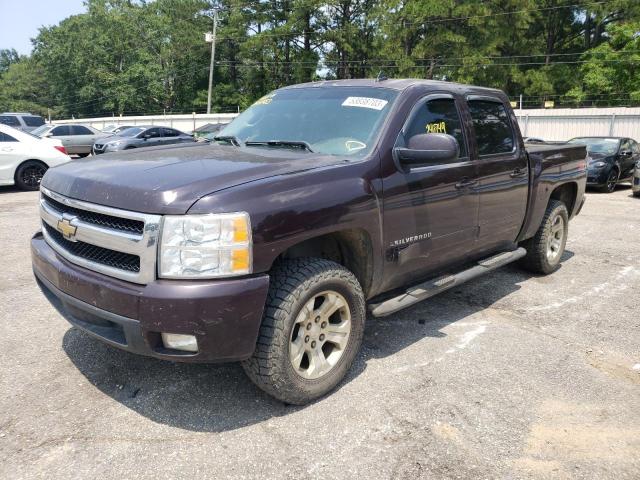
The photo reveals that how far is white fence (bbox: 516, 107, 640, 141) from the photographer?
1040 inches

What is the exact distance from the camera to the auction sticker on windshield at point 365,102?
382 cm

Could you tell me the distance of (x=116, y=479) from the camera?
2.52 meters

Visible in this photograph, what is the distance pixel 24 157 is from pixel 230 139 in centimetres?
965

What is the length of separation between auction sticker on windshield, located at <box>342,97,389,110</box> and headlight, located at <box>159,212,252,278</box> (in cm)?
163

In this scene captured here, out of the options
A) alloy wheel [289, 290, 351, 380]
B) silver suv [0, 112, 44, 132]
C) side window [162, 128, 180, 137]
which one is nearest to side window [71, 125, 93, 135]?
silver suv [0, 112, 44, 132]

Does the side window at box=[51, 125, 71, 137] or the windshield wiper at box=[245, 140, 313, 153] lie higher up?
the side window at box=[51, 125, 71, 137]

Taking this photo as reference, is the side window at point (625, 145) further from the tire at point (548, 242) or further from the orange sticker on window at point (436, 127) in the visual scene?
the orange sticker on window at point (436, 127)

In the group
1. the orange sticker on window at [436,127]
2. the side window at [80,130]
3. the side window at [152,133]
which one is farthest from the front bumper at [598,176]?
the side window at [80,130]

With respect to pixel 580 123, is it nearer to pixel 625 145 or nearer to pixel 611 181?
pixel 625 145

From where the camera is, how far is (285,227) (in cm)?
285

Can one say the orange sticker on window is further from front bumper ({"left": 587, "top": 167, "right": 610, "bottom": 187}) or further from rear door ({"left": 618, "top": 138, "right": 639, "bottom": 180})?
rear door ({"left": 618, "top": 138, "right": 639, "bottom": 180})

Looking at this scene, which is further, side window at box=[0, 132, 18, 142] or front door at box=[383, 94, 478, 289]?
side window at box=[0, 132, 18, 142]

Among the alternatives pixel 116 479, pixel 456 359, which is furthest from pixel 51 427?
pixel 456 359

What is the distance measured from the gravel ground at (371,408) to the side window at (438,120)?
1608 millimetres
